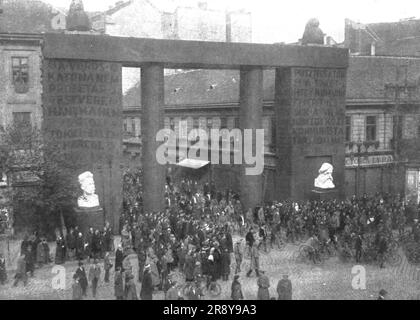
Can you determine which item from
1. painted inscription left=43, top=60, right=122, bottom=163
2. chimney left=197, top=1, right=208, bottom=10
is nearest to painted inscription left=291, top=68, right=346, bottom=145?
painted inscription left=43, top=60, right=122, bottom=163

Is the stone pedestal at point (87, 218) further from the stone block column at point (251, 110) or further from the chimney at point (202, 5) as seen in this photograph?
the chimney at point (202, 5)

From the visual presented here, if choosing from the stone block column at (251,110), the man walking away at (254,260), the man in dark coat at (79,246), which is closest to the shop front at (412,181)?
the stone block column at (251,110)

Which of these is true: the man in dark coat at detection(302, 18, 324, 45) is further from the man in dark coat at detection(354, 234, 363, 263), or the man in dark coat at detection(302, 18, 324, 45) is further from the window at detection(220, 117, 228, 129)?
the man in dark coat at detection(354, 234, 363, 263)

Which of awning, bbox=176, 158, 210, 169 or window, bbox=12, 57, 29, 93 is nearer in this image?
window, bbox=12, 57, 29, 93

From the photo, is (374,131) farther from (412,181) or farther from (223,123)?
(223,123)

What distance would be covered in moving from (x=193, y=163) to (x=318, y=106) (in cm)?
1269

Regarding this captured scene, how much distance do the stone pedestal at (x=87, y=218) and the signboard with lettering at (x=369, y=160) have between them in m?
17.3

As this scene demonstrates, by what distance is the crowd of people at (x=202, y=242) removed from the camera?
627 inches

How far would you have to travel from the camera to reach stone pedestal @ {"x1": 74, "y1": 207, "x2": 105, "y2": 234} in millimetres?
23562

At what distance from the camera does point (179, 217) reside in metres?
23.3

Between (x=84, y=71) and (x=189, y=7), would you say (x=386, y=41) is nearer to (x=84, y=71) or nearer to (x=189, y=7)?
(x=189, y=7)

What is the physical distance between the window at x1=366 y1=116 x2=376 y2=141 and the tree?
67.7 feet
